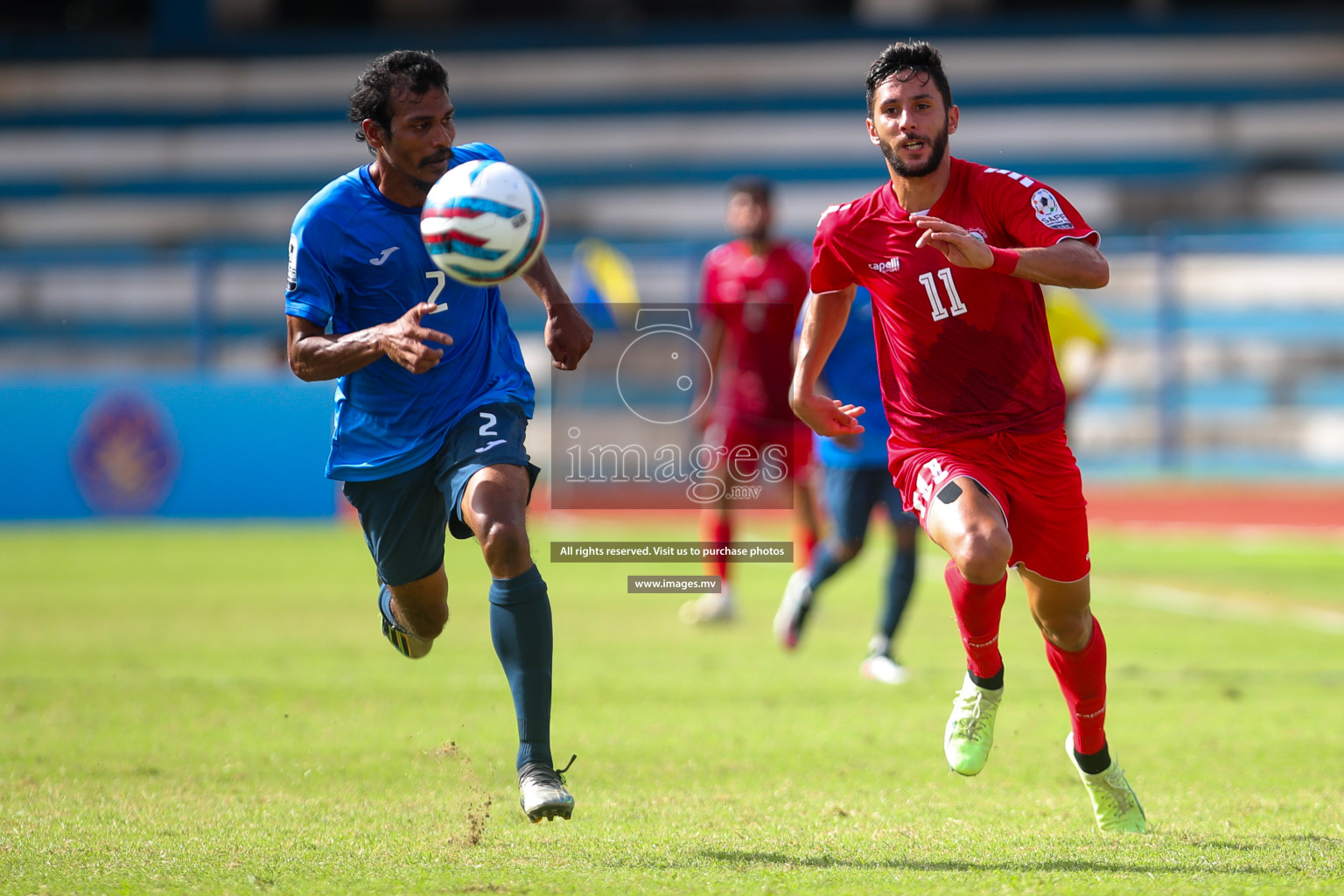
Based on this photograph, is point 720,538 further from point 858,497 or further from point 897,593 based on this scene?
point 897,593

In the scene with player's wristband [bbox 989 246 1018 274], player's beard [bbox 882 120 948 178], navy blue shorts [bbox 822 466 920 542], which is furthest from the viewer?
navy blue shorts [bbox 822 466 920 542]

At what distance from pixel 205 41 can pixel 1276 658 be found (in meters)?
25.1

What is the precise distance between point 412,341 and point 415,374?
0.45m

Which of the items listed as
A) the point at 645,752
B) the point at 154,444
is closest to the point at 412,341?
the point at 645,752

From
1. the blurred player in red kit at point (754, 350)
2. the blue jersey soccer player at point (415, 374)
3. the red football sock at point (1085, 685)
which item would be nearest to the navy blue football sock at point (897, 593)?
the blurred player in red kit at point (754, 350)

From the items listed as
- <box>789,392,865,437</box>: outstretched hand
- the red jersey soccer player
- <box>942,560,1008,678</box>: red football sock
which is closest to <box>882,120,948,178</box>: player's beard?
the red jersey soccer player

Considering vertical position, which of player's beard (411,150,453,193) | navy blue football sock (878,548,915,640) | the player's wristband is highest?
player's beard (411,150,453,193)

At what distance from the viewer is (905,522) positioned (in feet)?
26.8

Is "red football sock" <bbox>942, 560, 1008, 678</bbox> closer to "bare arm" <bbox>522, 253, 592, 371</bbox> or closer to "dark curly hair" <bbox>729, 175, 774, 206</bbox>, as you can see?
"bare arm" <bbox>522, 253, 592, 371</bbox>

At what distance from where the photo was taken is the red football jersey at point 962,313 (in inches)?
197

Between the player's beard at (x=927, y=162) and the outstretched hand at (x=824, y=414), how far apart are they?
795 mm

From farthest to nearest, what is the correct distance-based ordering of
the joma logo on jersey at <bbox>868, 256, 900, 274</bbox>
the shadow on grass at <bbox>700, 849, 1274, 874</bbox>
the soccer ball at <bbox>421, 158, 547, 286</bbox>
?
the joma logo on jersey at <bbox>868, 256, 900, 274</bbox>
the soccer ball at <bbox>421, 158, 547, 286</bbox>
the shadow on grass at <bbox>700, 849, 1274, 874</bbox>

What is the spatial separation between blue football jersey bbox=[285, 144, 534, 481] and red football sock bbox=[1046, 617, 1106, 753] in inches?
77.1

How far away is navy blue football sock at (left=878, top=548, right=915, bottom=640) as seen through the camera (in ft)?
26.9
